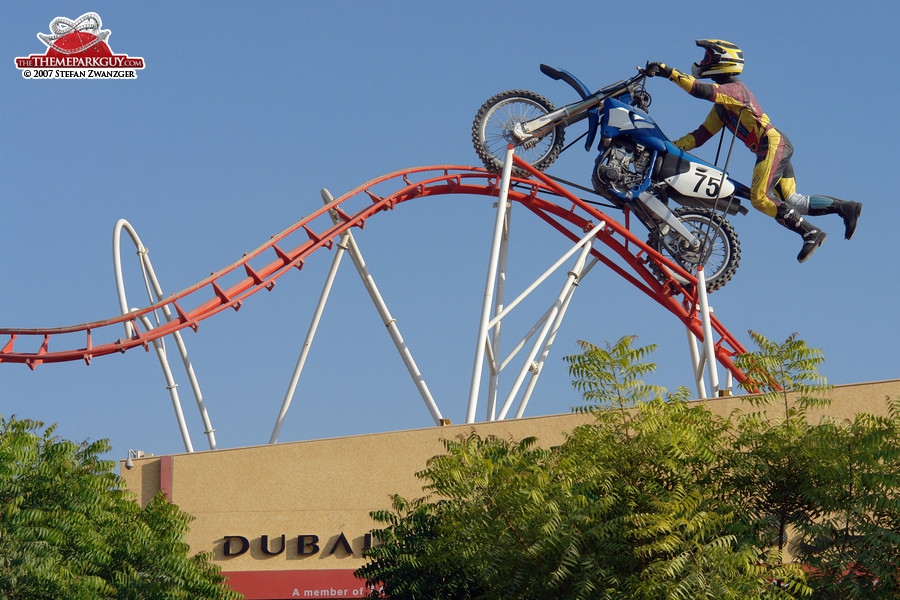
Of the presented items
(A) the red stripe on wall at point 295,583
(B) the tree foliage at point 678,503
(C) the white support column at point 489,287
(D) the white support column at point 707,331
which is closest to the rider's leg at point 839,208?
(D) the white support column at point 707,331

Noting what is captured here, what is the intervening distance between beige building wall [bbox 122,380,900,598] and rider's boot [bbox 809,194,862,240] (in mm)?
9541

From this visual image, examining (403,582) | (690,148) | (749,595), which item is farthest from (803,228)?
(749,595)

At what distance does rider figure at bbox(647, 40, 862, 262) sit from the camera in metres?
23.3

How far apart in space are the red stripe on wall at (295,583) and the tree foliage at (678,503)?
7930mm

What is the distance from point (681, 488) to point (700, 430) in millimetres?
913

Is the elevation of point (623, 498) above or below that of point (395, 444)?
below

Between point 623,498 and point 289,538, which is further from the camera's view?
point 289,538

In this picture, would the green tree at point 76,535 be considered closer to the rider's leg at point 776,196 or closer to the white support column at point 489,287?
the white support column at point 489,287

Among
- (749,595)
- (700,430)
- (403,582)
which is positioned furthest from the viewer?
(403,582)

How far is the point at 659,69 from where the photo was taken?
23516mm

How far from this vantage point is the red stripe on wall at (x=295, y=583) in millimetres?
18672

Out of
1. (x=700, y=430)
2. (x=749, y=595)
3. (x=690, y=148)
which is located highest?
(x=690, y=148)

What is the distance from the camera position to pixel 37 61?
22.6 metres

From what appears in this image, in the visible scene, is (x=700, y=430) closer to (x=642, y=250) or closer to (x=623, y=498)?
(x=623, y=498)
